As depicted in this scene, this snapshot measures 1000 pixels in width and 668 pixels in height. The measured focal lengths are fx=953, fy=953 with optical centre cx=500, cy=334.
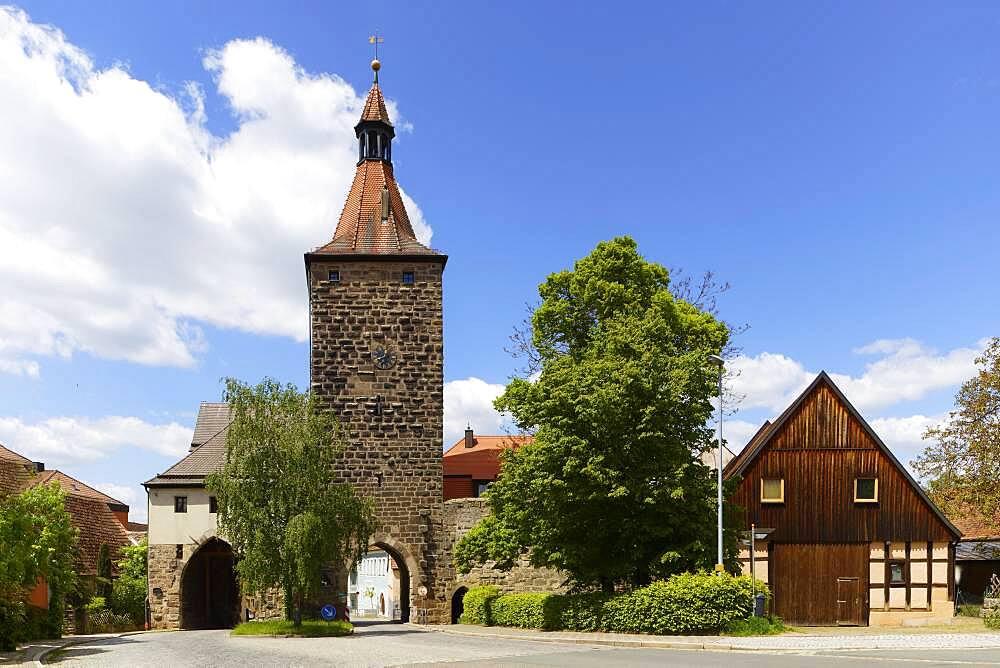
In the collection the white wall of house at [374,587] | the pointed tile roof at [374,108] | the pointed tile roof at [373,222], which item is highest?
the pointed tile roof at [374,108]

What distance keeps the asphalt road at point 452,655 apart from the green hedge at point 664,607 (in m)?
2.61

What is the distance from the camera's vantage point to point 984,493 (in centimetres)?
3575

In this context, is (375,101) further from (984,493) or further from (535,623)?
(984,493)

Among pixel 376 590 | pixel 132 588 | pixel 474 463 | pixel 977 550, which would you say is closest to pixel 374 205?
pixel 474 463

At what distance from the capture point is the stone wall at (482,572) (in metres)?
38.9

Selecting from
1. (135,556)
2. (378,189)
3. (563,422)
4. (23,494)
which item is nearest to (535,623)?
(563,422)

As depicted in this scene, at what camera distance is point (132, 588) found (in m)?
44.0

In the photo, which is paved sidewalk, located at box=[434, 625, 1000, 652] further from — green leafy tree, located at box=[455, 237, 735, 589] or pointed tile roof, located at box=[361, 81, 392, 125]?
pointed tile roof, located at box=[361, 81, 392, 125]

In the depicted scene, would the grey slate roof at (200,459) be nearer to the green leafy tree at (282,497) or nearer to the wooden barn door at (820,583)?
the green leafy tree at (282,497)

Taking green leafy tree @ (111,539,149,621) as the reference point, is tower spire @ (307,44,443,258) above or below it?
above

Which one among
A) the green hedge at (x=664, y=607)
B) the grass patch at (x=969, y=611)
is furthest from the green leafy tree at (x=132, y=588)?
the grass patch at (x=969, y=611)

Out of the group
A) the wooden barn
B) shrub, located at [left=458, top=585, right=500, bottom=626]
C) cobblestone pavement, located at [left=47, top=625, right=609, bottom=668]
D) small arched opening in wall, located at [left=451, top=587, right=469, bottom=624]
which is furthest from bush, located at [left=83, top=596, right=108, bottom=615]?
the wooden barn

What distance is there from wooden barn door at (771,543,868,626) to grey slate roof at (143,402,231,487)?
2226cm

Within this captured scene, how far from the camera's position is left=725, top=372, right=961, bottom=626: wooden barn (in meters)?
31.2
